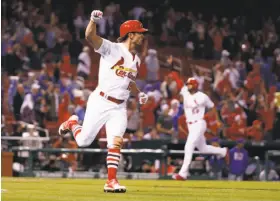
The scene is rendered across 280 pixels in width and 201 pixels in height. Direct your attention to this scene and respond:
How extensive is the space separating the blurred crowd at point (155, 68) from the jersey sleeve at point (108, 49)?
950 centimetres

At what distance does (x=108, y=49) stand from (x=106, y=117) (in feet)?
3.03

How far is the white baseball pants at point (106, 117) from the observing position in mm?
11898

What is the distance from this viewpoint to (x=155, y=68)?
2822 cm

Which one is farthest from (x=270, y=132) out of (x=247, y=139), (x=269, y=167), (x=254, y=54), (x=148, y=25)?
(x=148, y=25)

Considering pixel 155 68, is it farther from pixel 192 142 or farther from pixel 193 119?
pixel 192 142

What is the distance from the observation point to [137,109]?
944 inches

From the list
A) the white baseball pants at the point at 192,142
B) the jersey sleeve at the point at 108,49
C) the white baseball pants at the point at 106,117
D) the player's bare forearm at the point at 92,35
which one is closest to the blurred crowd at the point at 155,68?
the white baseball pants at the point at 192,142

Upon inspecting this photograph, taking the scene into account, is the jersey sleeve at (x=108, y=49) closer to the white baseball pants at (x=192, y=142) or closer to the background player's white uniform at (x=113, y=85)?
the background player's white uniform at (x=113, y=85)

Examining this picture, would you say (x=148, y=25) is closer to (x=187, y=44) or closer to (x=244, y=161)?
(x=187, y=44)

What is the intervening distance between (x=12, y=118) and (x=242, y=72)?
7.56 meters

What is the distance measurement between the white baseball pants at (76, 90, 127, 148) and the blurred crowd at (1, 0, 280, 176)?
911 cm

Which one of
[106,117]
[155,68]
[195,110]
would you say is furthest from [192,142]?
[155,68]

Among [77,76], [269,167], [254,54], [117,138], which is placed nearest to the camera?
[117,138]

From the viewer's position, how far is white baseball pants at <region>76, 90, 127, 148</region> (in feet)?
39.0
